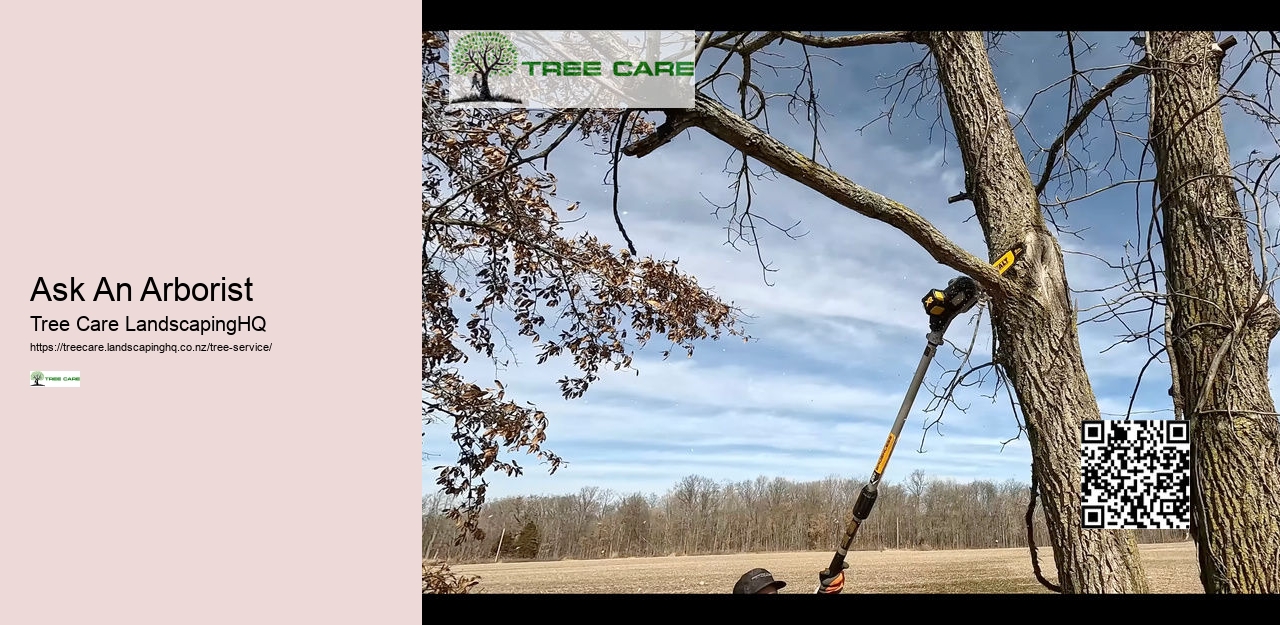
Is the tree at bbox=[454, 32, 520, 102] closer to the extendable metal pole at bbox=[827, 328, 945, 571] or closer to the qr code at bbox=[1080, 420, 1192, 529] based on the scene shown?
the extendable metal pole at bbox=[827, 328, 945, 571]

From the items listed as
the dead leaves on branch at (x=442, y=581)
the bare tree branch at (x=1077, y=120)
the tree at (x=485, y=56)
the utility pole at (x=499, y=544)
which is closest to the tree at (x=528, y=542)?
the utility pole at (x=499, y=544)

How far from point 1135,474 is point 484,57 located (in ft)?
6.82

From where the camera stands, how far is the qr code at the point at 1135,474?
1.78 m

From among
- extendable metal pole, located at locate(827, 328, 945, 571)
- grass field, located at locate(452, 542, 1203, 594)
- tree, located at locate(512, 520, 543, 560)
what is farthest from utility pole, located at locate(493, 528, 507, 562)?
extendable metal pole, located at locate(827, 328, 945, 571)

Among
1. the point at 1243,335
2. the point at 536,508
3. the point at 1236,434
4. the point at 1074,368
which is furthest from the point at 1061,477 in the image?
the point at 536,508

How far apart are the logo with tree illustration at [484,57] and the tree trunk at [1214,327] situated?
5.49 feet

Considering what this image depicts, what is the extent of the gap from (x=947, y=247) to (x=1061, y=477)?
580 mm

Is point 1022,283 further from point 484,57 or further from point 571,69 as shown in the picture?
point 484,57

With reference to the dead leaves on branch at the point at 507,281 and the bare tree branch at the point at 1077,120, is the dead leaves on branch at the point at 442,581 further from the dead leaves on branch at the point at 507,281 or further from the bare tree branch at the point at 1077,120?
the bare tree branch at the point at 1077,120

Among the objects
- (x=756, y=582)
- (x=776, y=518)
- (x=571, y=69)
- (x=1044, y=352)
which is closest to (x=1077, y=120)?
(x=1044, y=352)

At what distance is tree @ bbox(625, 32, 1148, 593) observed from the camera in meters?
1.71

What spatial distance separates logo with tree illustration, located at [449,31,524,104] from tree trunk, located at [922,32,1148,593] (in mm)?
1294

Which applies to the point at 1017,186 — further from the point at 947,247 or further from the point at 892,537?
the point at 892,537
